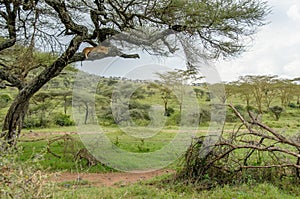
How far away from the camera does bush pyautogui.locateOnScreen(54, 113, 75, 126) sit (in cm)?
1680

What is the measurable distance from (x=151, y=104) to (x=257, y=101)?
10289 millimetres

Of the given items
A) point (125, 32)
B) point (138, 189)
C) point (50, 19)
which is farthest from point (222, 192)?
point (50, 19)

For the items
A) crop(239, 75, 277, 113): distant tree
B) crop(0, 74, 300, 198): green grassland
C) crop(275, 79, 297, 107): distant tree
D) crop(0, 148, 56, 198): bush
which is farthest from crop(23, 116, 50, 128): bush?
crop(0, 148, 56, 198): bush

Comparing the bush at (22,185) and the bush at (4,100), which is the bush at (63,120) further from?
the bush at (22,185)

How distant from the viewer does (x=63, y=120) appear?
16.9 meters

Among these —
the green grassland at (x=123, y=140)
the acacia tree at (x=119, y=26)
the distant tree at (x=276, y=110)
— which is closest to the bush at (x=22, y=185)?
the green grassland at (x=123, y=140)

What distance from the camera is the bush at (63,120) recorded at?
16797mm

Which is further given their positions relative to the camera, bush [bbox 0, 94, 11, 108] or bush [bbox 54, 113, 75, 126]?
bush [bbox 54, 113, 75, 126]

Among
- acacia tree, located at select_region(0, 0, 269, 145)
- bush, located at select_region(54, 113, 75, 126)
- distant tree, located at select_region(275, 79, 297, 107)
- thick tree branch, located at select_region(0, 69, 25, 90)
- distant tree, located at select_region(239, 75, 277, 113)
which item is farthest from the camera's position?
distant tree, located at select_region(239, 75, 277, 113)

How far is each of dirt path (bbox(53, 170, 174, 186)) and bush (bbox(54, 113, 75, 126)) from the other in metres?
11.1

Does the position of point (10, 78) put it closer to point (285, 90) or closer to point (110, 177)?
point (110, 177)

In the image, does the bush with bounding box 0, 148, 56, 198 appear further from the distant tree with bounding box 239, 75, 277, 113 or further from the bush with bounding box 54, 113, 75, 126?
the distant tree with bounding box 239, 75, 277, 113

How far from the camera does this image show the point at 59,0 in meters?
5.96

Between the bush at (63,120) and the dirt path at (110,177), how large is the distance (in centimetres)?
1111
